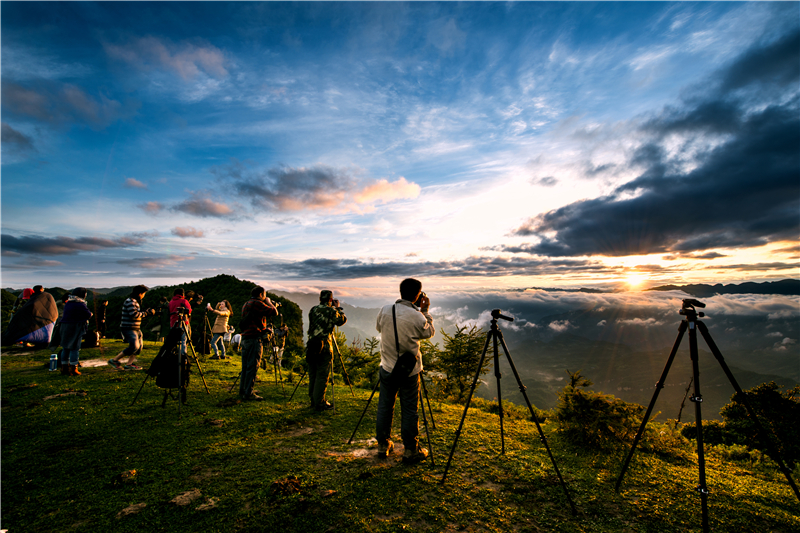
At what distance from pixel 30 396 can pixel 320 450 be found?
8.11m

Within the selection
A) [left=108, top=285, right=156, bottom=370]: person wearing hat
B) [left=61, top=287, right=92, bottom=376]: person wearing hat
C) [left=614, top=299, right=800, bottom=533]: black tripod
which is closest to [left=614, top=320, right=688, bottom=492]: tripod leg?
[left=614, top=299, right=800, bottom=533]: black tripod

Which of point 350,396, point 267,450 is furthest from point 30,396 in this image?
point 350,396

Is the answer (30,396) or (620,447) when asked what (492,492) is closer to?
(620,447)

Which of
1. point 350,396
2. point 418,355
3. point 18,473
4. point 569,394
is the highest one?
point 418,355

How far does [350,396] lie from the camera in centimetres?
946

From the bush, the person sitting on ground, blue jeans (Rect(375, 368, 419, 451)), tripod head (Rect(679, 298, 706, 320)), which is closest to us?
tripod head (Rect(679, 298, 706, 320))

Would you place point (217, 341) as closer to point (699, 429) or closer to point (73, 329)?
point (73, 329)

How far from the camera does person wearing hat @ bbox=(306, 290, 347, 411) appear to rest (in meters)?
7.82

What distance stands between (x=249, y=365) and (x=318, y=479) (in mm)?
4795

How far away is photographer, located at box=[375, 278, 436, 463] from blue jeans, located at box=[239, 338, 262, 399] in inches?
182

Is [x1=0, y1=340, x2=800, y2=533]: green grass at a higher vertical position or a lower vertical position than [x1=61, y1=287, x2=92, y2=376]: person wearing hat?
lower

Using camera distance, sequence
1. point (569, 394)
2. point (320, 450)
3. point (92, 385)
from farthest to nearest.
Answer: point (92, 385)
point (569, 394)
point (320, 450)

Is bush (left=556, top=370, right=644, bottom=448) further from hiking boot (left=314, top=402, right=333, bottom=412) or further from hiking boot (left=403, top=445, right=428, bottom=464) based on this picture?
hiking boot (left=314, top=402, right=333, bottom=412)

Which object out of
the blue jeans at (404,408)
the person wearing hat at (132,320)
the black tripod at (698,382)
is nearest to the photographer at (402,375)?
the blue jeans at (404,408)
